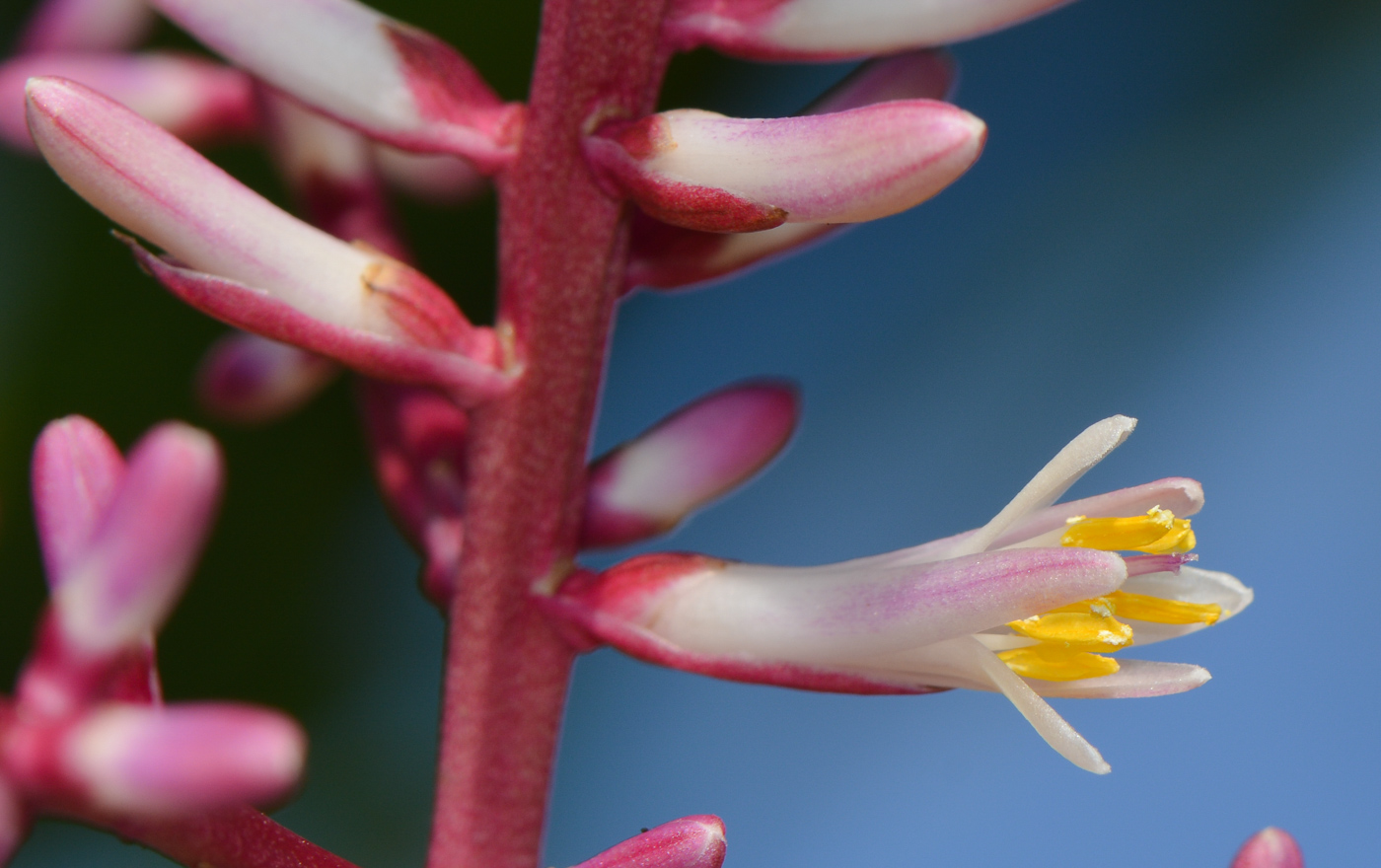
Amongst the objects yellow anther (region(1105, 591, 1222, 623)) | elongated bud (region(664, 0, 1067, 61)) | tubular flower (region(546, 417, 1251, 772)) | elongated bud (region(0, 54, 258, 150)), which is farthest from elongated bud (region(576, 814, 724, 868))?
elongated bud (region(0, 54, 258, 150))

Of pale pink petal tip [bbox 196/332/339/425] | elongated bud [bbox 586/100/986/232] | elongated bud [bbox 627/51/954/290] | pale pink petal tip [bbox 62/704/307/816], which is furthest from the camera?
pale pink petal tip [bbox 196/332/339/425]

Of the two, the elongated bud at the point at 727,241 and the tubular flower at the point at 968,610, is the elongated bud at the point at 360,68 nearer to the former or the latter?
the elongated bud at the point at 727,241

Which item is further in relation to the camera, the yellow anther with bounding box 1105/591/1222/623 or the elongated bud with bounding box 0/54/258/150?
the elongated bud with bounding box 0/54/258/150

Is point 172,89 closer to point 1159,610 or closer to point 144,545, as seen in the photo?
point 144,545

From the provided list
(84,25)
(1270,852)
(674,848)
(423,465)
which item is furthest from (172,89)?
(1270,852)

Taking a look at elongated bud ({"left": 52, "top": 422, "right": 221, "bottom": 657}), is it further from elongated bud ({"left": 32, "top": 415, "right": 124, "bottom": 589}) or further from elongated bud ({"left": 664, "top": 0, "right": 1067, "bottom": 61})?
elongated bud ({"left": 664, "top": 0, "right": 1067, "bottom": 61})
